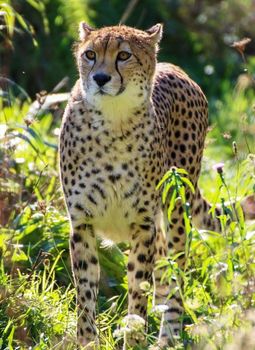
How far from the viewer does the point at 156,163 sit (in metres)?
5.37

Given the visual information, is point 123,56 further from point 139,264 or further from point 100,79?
point 139,264

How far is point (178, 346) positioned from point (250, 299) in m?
0.33

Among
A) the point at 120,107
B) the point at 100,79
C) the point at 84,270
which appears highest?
the point at 100,79

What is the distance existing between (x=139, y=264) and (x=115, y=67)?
91cm

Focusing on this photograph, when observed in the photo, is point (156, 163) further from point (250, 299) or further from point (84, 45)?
point (250, 299)

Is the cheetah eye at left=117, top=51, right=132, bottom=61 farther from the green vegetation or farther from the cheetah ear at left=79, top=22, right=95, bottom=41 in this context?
the green vegetation

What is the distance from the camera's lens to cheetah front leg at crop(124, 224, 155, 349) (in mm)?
5254

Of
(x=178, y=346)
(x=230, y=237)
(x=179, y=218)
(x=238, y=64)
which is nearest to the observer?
(x=178, y=346)

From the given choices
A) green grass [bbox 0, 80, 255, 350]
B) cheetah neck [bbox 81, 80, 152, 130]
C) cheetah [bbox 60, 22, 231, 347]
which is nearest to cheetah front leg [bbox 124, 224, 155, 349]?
cheetah [bbox 60, 22, 231, 347]

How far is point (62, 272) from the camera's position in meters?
5.83

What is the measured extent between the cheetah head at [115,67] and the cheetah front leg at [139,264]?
0.59 metres

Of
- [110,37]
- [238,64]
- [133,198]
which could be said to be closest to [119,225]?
[133,198]

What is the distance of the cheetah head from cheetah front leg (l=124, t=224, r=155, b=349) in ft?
1.92

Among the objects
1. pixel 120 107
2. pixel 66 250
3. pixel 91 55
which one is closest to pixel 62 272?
pixel 66 250
